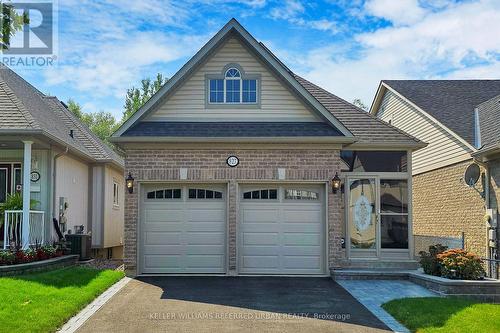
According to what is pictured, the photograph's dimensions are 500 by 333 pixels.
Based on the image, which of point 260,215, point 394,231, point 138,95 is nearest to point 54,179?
point 260,215

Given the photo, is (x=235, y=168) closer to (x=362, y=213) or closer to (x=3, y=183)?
(x=362, y=213)

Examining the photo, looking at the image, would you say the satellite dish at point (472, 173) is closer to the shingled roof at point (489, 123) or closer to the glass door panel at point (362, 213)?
the shingled roof at point (489, 123)

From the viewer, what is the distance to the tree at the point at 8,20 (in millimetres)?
6035

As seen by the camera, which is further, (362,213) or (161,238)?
(362,213)

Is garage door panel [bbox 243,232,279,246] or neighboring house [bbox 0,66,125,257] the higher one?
neighboring house [bbox 0,66,125,257]

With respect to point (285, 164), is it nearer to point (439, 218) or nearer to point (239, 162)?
point (239, 162)

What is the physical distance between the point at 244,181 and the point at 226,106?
205 cm

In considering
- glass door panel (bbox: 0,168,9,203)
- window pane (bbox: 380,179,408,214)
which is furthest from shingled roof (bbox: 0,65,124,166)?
window pane (bbox: 380,179,408,214)

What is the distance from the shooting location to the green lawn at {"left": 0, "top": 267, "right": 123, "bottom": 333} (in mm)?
8336

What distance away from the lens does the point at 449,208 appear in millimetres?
18328

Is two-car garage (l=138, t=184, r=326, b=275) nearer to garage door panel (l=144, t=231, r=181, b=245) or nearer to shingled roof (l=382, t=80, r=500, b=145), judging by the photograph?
garage door panel (l=144, t=231, r=181, b=245)

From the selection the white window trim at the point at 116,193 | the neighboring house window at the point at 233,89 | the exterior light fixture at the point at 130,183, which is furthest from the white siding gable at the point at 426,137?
the white window trim at the point at 116,193

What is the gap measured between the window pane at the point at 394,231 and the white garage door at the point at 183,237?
4189mm

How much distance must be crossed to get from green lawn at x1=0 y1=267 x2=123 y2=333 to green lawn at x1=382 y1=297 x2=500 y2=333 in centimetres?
540
